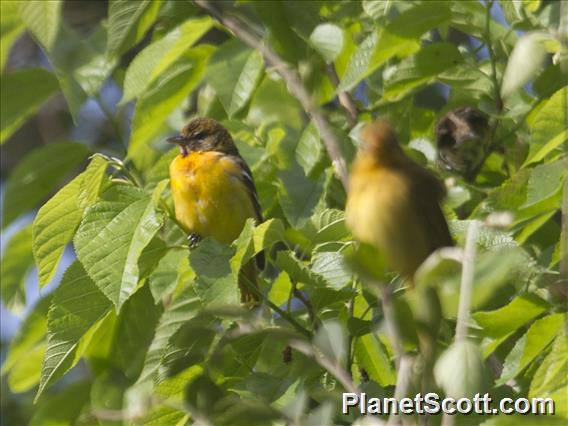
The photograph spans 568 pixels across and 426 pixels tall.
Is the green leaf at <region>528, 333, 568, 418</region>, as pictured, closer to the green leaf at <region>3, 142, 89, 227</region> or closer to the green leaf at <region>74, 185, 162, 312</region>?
the green leaf at <region>74, 185, 162, 312</region>

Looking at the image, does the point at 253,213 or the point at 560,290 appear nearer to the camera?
the point at 560,290

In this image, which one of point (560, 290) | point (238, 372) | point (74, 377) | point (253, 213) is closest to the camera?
point (560, 290)

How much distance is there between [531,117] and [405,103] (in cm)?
46

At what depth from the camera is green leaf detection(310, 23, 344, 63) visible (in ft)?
11.9

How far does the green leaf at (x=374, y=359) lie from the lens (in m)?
3.15

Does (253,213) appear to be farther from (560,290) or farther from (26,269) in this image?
(560,290)

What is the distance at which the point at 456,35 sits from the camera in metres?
6.35

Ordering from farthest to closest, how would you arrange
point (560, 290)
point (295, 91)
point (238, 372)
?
point (295, 91)
point (238, 372)
point (560, 290)

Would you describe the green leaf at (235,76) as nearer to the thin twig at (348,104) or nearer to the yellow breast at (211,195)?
the thin twig at (348,104)

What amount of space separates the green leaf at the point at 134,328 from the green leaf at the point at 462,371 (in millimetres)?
2047

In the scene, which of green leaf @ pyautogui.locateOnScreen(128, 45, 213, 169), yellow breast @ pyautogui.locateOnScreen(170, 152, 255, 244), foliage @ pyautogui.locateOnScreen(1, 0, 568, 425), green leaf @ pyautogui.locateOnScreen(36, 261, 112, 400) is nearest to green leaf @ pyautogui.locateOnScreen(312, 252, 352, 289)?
foliage @ pyautogui.locateOnScreen(1, 0, 568, 425)

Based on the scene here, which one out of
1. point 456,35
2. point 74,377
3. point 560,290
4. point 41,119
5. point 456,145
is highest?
point 560,290

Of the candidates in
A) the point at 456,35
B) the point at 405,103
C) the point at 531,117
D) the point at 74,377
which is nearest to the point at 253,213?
the point at 405,103

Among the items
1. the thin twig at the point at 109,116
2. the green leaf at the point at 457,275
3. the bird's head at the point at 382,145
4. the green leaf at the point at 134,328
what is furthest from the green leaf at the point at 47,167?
the green leaf at the point at 457,275
